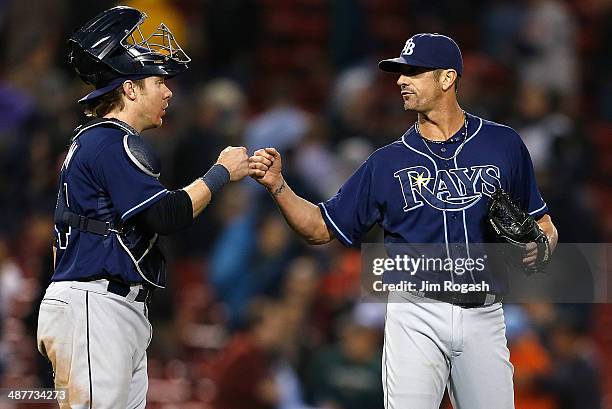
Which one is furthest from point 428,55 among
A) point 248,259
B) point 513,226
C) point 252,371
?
point 248,259

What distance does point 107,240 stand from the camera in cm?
456

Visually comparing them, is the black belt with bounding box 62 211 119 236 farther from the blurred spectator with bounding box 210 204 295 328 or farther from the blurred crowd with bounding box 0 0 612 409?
the blurred spectator with bounding box 210 204 295 328

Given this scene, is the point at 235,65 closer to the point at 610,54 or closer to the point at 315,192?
the point at 315,192

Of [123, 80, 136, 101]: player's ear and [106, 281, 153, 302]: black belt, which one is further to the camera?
[123, 80, 136, 101]: player's ear

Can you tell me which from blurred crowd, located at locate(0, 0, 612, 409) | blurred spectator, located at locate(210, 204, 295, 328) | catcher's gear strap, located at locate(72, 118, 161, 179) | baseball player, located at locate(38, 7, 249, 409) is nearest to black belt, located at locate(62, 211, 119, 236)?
baseball player, located at locate(38, 7, 249, 409)

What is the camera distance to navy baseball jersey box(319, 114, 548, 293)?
4.94 metres

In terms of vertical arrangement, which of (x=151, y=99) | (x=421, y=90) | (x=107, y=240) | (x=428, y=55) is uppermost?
(x=428, y=55)

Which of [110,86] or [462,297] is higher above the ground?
[110,86]

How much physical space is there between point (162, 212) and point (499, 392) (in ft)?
5.05

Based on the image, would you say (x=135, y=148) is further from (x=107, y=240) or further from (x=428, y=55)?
(x=428, y=55)

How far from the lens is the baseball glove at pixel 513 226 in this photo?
189 inches

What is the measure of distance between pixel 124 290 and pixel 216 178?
1.93ft

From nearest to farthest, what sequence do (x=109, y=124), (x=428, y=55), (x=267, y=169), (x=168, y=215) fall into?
(x=168, y=215) < (x=109, y=124) < (x=428, y=55) < (x=267, y=169)

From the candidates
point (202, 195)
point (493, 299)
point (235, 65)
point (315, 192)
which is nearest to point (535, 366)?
point (315, 192)
